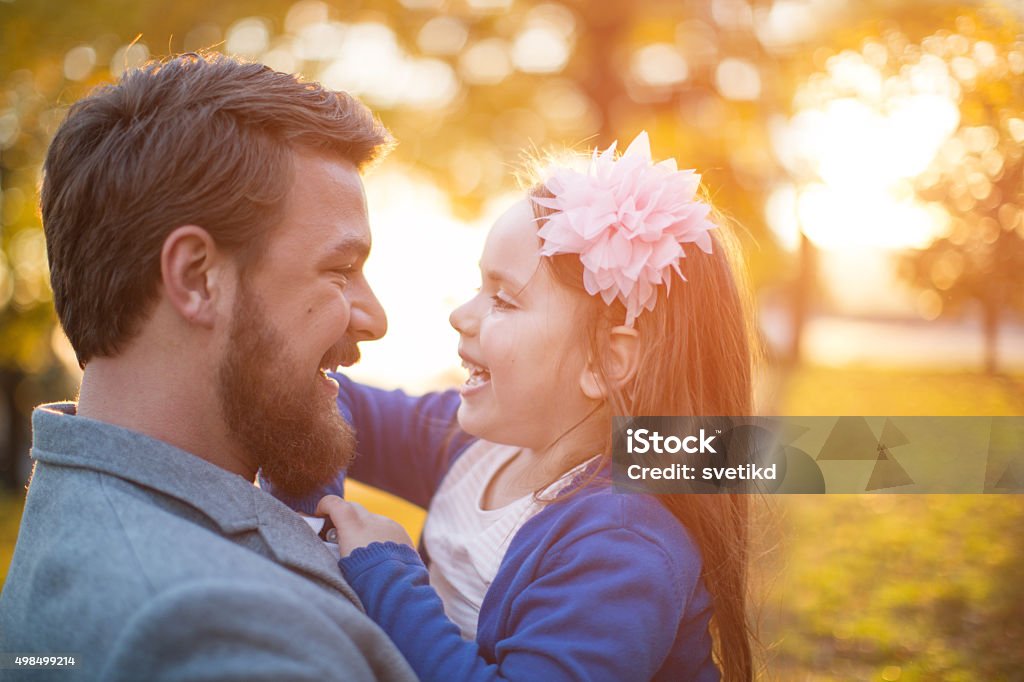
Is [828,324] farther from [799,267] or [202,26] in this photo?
[202,26]

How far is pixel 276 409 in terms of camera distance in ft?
7.00

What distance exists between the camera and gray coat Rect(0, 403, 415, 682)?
1.43m

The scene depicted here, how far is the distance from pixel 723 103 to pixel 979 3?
452 cm

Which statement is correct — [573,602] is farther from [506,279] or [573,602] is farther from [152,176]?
[152,176]

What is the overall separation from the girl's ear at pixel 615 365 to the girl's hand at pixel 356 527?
2.11 ft

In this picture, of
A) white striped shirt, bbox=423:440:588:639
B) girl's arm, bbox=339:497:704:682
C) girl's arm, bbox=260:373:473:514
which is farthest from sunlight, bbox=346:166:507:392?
girl's arm, bbox=339:497:704:682

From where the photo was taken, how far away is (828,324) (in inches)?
671

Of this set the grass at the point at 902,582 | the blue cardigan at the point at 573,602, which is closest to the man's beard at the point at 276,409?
the blue cardigan at the point at 573,602

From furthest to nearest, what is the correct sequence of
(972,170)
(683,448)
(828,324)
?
(828,324) < (972,170) < (683,448)

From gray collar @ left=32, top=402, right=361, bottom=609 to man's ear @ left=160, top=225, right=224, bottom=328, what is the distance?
0.33m

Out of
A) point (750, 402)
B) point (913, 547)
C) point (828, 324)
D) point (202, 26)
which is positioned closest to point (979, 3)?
point (750, 402)

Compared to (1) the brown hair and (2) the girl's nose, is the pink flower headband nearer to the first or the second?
(1) the brown hair
